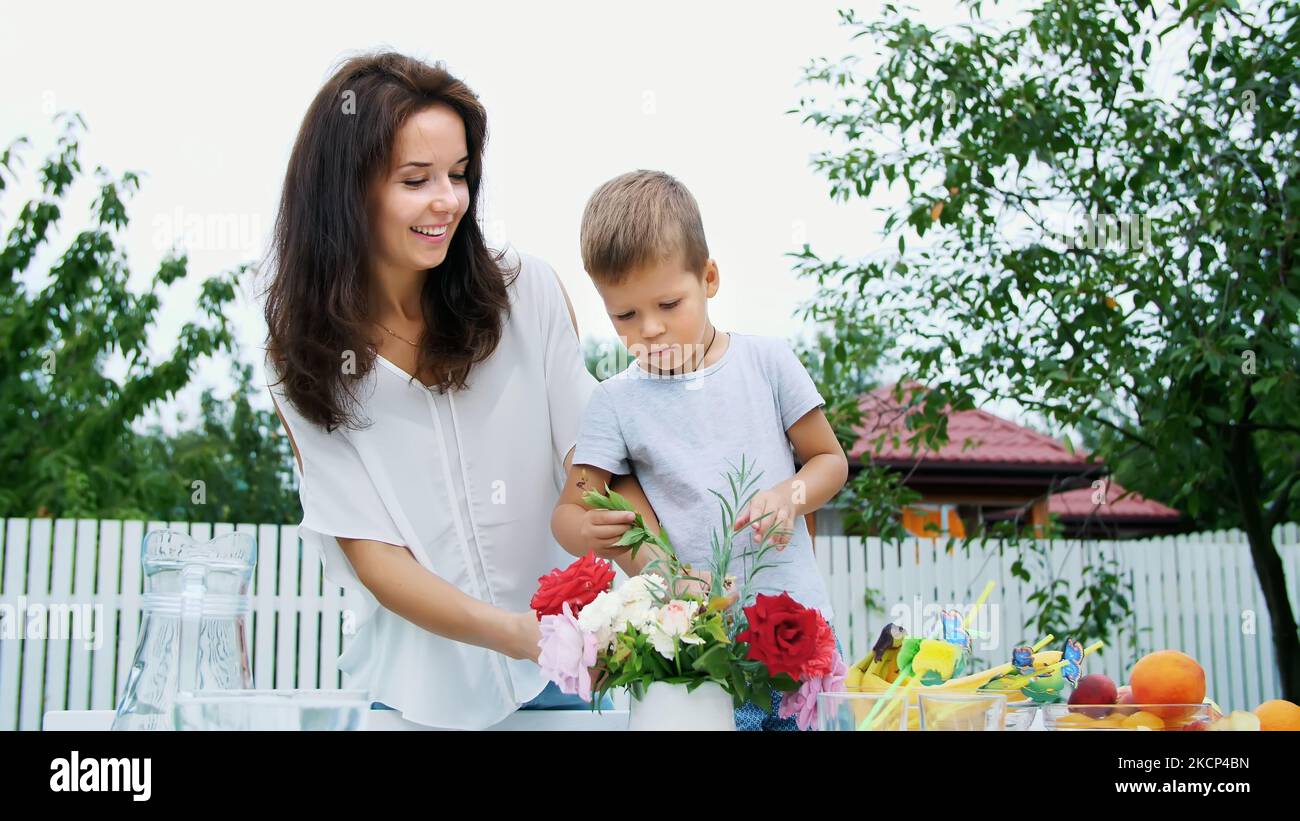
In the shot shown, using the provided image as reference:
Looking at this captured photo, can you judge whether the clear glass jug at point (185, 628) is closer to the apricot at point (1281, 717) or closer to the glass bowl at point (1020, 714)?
the glass bowl at point (1020, 714)

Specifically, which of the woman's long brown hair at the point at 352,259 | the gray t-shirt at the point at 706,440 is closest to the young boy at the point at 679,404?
the gray t-shirt at the point at 706,440

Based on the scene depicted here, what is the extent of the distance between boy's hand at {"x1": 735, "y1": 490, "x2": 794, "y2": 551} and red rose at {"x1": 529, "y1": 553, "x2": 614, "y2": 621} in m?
0.21

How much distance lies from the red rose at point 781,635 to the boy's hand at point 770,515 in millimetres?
189

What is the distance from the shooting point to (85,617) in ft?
24.8

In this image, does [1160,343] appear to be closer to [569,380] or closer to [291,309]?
[569,380]

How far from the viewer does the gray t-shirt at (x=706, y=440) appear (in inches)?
73.3

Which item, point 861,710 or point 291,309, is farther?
point 291,309

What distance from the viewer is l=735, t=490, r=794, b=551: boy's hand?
1518 mm

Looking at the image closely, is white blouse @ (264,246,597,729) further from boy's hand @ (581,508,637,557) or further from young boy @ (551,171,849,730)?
boy's hand @ (581,508,637,557)

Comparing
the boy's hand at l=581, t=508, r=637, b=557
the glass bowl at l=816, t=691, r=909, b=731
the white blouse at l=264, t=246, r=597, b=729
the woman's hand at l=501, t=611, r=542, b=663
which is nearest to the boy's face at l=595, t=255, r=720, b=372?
the white blouse at l=264, t=246, r=597, b=729
